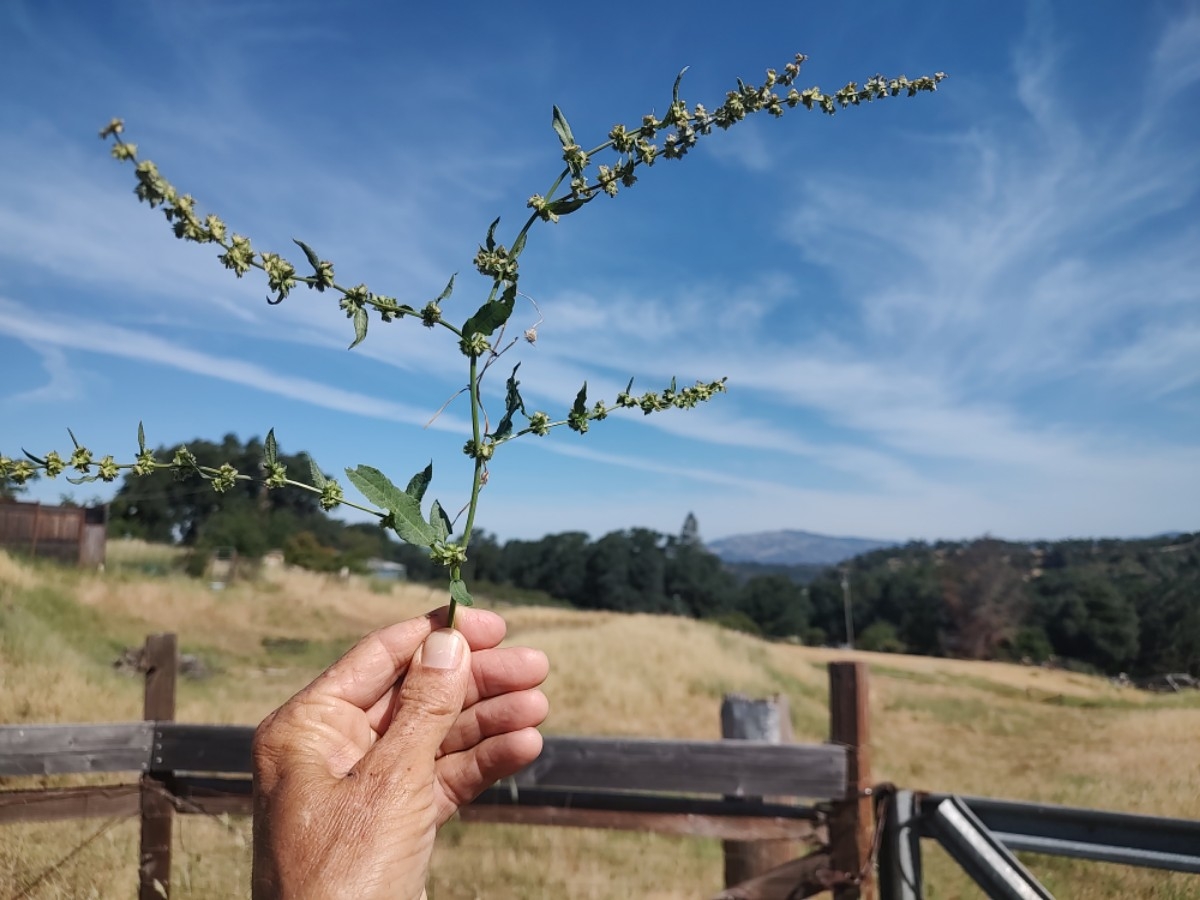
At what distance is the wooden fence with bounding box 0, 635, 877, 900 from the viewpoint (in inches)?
142

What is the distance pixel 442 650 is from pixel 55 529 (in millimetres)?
30166

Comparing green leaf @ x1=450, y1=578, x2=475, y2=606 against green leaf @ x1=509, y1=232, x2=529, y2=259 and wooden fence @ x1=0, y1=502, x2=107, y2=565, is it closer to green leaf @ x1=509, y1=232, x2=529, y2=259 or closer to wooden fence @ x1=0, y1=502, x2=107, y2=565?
green leaf @ x1=509, y1=232, x2=529, y2=259

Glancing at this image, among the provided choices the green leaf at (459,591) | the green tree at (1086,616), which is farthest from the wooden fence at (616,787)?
the green tree at (1086,616)

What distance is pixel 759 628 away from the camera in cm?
9000

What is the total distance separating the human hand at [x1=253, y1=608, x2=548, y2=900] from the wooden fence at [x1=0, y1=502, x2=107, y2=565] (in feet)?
94.9

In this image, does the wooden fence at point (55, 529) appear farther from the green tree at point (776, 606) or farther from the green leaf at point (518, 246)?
the green tree at point (776, 606)

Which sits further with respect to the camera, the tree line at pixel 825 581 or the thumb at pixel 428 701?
the tree line at pixel 825 581

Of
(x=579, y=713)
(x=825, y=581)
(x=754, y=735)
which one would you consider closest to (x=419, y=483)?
(x=754, y=735)

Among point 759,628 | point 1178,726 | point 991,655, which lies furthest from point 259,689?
point 759,628

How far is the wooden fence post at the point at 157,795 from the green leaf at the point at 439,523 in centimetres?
287

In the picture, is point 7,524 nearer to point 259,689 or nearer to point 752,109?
point 259,689

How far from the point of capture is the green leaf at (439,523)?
142 cm

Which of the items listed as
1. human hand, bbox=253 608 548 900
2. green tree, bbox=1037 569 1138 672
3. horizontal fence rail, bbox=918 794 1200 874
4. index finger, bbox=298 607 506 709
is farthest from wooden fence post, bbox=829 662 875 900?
green tree, bbox=1037 569 1138 672

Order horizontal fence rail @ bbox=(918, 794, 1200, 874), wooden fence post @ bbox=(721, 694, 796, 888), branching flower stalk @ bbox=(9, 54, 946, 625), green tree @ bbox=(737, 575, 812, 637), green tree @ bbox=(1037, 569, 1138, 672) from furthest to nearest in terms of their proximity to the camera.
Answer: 1. green tree @ bbox=(737, 575, 812, 637)
2. green tree @ bbox=(1037, 569, 1138, 672)
3. wooden fence post @ bbox=(721, 694, 796, 888)
4. horizontal fence rail @ bbox=(918, 794, 1200, 874)
5. branching flower stalk @ bbox=(9, 54, 946, 625)
